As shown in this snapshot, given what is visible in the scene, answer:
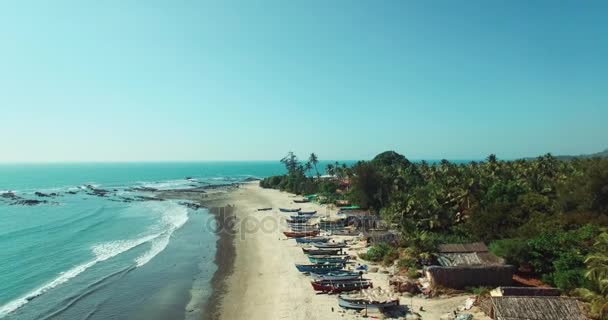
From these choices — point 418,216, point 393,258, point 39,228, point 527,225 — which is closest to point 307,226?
point 418,216

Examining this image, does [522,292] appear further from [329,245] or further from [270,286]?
[329,245]

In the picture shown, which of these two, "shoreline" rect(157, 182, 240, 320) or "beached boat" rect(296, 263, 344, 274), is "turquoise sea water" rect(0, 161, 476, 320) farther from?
"beached boat" rect(296, 263, 344, 274)

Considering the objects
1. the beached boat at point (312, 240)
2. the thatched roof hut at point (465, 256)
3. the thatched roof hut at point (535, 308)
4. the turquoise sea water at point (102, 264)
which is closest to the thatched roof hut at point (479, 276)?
the thatched roof hut at point (465, 256)

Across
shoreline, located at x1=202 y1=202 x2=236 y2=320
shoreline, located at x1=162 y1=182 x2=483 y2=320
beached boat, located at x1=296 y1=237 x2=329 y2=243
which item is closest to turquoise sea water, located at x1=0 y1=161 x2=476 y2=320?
shoreline, located at x1=202 y1=202 x2=236 y2=320

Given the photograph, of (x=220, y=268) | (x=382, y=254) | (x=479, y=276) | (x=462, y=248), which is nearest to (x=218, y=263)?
(x=220, y=268)

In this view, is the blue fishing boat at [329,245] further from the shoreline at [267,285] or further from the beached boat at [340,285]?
the beached boat at [340,285]

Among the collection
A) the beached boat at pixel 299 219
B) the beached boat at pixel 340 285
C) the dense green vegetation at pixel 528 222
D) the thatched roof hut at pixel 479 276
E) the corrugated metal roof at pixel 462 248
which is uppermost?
the dense green vegetation at pixel 528 222
